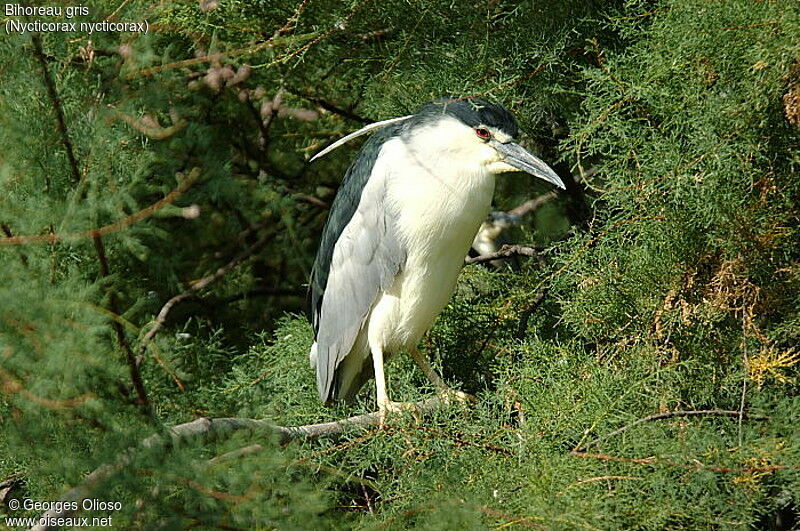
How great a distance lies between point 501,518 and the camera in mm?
1370

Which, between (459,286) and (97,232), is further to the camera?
(459,286)

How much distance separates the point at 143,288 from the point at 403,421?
79cm

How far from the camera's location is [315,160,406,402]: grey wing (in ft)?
7.12

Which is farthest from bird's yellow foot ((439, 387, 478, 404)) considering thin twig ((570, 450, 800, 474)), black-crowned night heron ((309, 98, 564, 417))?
thin twig ((570, 450, 800, 474))

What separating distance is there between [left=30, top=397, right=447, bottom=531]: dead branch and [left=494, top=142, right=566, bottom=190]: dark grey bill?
52cm

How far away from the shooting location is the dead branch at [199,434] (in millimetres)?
1131

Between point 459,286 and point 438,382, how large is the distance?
442 millimetres

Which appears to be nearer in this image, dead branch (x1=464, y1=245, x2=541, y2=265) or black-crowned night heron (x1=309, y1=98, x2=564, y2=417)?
black-crowned night heron (x1=309, y1=98, x2=564, y2=417)

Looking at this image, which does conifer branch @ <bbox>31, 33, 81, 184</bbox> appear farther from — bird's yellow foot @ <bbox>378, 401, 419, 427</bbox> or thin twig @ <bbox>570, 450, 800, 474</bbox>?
thin twig @ <bbox>570, 450, 800, 474</bbox>

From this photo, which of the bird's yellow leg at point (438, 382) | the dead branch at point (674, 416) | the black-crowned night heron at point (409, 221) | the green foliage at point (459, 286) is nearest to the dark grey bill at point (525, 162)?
the black-crowned night heron at point (409, 221)

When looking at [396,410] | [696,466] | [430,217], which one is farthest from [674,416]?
[430,217]

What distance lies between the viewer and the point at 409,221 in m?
2.13

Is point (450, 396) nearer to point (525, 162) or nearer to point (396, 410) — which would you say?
point (396, 410)

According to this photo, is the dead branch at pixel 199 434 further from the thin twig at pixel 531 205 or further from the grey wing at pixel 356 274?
the thin twig at pixel 531 205
